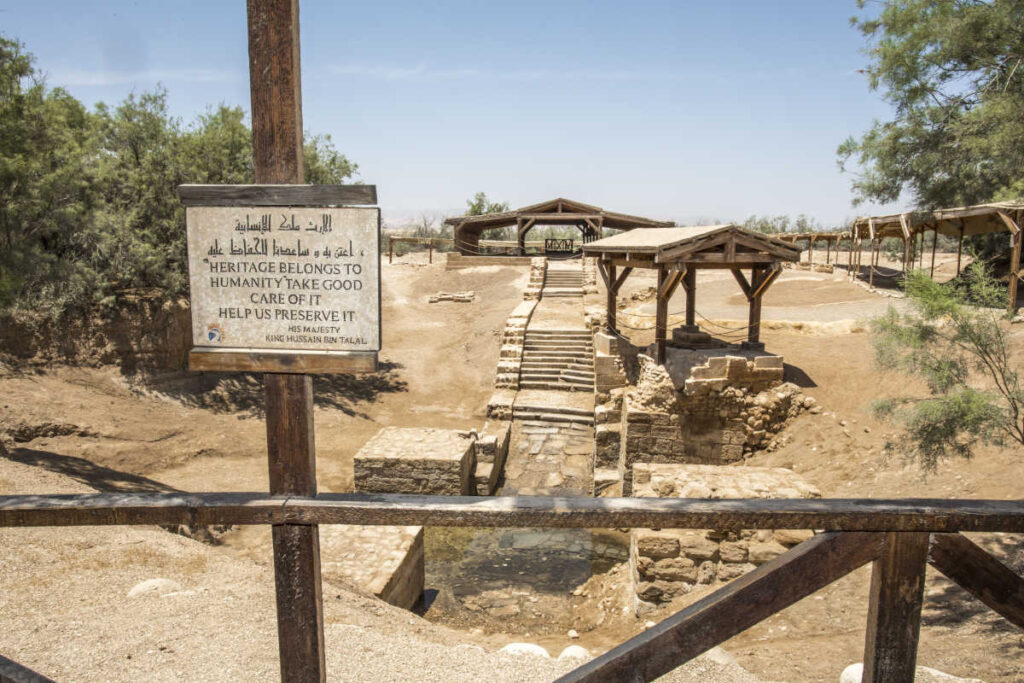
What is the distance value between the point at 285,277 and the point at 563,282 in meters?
21.0

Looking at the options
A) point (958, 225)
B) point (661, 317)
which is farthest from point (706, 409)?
point (958, 225)

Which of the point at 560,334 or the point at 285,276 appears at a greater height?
the point at 285,276

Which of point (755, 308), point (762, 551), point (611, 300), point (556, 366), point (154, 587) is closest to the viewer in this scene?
point (154, 587)

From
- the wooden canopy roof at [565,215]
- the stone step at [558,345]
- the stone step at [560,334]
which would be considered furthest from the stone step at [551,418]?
the wooden canopy roof at [565,215]

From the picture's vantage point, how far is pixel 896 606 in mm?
2039

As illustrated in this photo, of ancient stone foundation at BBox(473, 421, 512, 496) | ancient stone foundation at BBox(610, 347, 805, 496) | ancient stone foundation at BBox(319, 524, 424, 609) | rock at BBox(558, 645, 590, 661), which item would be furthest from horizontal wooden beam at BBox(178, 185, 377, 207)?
ancient stone foundation at BBox(610, 347, 805, 496)

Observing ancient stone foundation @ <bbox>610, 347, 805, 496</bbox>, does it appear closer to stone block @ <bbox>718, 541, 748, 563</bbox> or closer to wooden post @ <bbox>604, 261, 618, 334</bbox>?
wooden post @ <bbox>604, 261, 618, 334</bbox>

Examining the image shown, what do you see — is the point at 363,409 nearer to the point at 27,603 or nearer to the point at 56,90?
the point at 56,90

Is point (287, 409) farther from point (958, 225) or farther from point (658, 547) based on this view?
point (958, 225)

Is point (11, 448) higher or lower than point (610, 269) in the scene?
lower

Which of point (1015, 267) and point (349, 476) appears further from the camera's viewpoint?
point (1015, 267)

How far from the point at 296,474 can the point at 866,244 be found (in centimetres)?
5918

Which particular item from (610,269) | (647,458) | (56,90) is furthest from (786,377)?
(56,90)

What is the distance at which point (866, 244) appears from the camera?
171 ft
